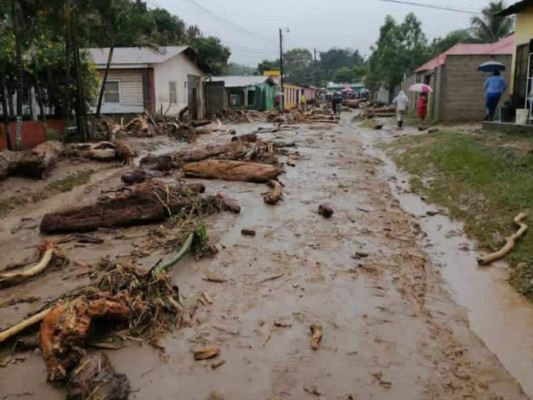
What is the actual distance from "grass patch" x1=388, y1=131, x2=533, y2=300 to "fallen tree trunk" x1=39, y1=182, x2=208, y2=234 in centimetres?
464

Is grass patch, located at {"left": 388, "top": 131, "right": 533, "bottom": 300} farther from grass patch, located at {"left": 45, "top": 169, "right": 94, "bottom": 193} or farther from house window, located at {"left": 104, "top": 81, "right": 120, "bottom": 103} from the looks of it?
house window, located at {"left": 104, "top": 81, "right": 120, "bottom": 103}

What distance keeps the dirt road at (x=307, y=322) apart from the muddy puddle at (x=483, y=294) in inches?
6.0

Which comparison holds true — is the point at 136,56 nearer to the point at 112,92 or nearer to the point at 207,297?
the point at 112,92

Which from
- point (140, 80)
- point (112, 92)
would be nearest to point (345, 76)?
point (140, 80)

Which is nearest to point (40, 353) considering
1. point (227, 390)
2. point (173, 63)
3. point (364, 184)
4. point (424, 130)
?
point (227, 390)

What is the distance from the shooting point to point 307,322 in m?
5.20

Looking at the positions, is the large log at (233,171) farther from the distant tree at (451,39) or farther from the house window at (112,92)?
the distant tree at (451,39)

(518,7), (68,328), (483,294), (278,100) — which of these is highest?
(518,7)

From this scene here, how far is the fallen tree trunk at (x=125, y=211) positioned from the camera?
7.82m

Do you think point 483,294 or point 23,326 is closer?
point 23,326

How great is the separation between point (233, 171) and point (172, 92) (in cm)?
1748

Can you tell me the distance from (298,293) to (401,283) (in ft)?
4.26

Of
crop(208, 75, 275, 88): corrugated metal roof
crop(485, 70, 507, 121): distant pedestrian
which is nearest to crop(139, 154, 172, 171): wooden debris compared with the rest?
crop(485, 70, 507, 121): distant pedestrian

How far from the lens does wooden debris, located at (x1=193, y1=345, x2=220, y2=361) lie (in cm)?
452
